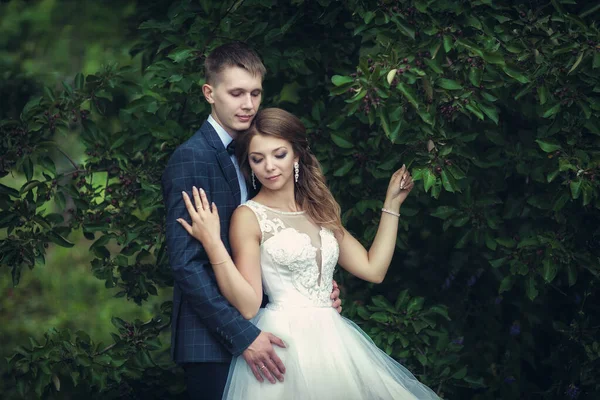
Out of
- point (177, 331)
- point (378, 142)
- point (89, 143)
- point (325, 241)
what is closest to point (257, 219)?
point (325, 241)

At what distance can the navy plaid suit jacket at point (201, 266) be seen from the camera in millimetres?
2936

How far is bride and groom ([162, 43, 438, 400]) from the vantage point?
295 cm

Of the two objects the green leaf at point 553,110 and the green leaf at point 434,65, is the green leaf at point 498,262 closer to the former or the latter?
the green leaf at point 553,110

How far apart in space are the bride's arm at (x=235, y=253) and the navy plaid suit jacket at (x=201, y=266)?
0.04 metres

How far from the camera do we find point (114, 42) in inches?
263

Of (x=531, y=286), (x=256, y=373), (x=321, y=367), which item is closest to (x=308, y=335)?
(x=321, y=367)

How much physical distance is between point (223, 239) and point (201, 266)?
0.52 feet

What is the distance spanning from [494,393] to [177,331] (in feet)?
6.29

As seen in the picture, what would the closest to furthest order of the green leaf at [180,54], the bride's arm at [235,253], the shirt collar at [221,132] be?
the bride's arm at [235,253]
the shirt collar at [221,132]
the green leaf at [180,54]

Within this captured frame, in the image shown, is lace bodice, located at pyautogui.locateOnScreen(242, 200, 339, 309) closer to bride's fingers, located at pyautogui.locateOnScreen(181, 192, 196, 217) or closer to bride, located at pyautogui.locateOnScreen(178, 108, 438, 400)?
bride, located at pyautogui.locateOnScreen(178, 108, 438, 400)

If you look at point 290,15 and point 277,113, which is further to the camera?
point 290,15

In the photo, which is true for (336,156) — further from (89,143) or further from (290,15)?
(89,143)

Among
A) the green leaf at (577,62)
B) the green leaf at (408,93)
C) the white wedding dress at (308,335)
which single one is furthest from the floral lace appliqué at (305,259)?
the green leaf at (577,62)

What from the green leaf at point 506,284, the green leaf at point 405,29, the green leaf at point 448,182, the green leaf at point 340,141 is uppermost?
the green leaf at point 405,29
